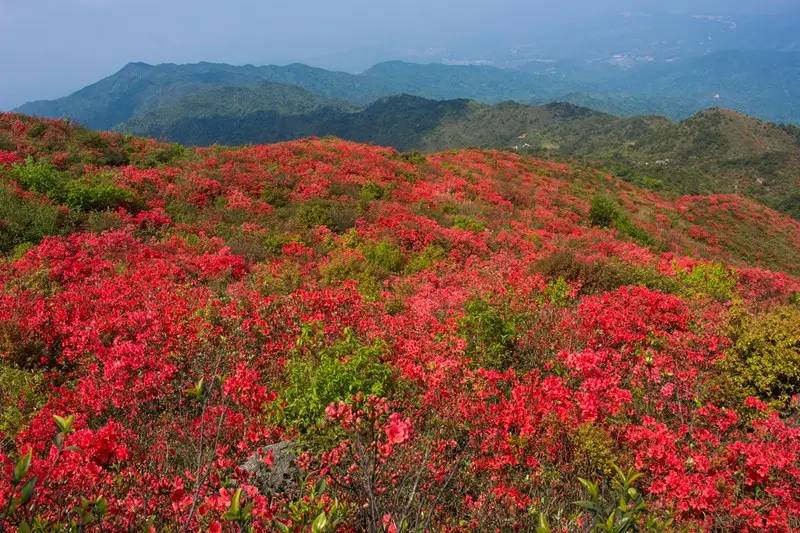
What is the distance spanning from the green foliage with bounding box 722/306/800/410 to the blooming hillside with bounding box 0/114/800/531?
40 mm

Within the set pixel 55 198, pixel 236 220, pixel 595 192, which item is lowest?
pixel 595 192

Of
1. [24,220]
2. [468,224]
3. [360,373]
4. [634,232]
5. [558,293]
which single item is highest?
[24,220]

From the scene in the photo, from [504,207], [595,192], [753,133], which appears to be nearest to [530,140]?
[753,133]

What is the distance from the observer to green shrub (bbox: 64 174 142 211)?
44.9ft

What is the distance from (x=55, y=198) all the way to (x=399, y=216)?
10.4m

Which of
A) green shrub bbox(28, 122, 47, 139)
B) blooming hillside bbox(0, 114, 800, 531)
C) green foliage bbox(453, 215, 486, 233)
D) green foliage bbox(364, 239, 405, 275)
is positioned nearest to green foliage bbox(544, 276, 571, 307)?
blooming hillside bbox(0, 114, 800, 531)

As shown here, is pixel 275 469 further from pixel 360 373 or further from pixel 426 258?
pixel 426 258

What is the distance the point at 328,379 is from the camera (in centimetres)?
579

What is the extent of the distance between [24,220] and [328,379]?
11.0 m

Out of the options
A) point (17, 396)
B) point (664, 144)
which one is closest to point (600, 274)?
point (17, 396)

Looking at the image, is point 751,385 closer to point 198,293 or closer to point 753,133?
point 198,293

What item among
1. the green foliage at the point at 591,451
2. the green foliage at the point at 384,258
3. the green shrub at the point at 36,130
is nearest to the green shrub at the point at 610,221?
the green foliage at the point at 384,258

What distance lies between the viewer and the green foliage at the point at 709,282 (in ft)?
36.6

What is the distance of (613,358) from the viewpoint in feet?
23.0
